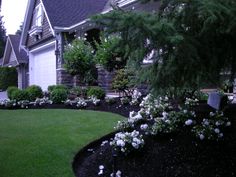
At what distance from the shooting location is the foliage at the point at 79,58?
56.6 feet

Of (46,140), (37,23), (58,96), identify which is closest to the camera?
(46,140)

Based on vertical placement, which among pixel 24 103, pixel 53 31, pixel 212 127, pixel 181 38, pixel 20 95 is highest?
pixel 53 31

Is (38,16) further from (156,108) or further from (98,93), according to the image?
(156,108)

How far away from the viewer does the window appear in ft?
77.6

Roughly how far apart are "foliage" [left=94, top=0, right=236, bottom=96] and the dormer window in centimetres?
1938

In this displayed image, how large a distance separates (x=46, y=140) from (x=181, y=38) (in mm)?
4486

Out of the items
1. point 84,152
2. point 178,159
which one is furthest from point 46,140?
point 178,159

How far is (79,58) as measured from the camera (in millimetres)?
17234

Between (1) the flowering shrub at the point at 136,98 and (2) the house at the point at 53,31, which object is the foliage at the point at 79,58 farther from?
(1) the flowering shrub at the point at 136,98

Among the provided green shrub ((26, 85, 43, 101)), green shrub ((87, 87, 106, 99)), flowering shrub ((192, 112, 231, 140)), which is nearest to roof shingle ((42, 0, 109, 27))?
green shrub ((26, 85, 43, 101))

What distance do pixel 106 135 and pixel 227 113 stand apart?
260 centimetres

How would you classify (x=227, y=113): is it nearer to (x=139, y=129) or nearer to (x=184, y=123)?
(x=184, y=123)

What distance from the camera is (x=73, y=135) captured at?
26.7ft

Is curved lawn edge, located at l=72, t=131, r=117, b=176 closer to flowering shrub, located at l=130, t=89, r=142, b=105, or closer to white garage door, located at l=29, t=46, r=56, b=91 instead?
flowering shrub, located at l=130, t=89, r=142, b=105
